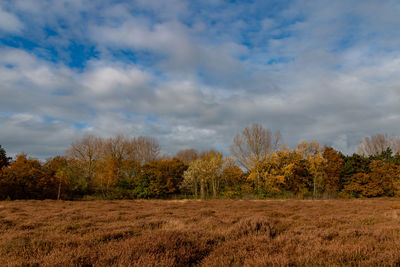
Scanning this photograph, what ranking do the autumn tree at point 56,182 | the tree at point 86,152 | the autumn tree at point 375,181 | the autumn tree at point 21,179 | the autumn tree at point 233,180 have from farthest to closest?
the tree at point 86,152 → the autumn tree at point 233,180 → the autumn tree at point 375,181 → the autumn tree at point 56,182 → the autumn tree at point 21,179

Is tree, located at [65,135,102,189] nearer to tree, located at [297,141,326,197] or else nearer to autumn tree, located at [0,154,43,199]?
autumn tree, located at [0,154,43,199]

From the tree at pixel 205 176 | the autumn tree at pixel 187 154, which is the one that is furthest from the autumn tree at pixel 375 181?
the autumn tree at pixel 187 154

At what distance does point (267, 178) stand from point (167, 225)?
26.7 meters

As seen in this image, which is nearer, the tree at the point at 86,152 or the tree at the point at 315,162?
the tree at the point at 315,162

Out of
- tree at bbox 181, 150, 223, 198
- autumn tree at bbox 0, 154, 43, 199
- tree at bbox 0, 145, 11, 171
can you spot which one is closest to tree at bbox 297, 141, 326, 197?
tree at bbox 181, 150, 223, 198

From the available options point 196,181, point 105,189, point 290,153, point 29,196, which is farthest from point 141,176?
point 290,153

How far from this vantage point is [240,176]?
33.9 meters

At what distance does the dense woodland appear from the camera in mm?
30203

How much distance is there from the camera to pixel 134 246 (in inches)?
188

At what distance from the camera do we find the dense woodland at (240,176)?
30.2 m

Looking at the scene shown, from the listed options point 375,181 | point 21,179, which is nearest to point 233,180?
point 375,181

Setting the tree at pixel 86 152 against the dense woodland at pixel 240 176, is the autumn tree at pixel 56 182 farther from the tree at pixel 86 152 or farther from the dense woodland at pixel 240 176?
the tree at pixel 86 152

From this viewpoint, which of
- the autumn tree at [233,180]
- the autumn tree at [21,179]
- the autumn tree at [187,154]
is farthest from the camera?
the autumn tree at [187,154]

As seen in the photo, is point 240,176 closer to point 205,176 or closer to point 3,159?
point 205,176
